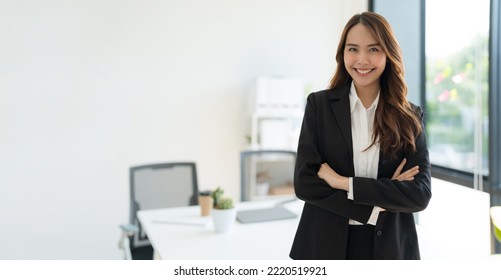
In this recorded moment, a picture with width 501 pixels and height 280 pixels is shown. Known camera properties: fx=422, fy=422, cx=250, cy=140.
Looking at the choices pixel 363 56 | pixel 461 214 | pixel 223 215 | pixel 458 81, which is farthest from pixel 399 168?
pixel 458 81

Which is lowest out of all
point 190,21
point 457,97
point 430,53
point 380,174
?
point 380,174

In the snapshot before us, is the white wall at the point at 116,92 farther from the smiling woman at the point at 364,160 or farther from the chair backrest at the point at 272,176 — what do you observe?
the smiling woman at the point at 364,160

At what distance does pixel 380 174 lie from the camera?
119cm

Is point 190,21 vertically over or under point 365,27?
over

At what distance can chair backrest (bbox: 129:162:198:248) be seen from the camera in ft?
7.80

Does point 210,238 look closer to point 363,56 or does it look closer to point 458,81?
point 363,56

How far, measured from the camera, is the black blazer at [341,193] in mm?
1121

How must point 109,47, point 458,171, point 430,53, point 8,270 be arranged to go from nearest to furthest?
point 8,270
point 458,171
point 430,53
point 109,47

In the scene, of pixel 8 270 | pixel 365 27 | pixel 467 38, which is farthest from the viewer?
pixel 467 38

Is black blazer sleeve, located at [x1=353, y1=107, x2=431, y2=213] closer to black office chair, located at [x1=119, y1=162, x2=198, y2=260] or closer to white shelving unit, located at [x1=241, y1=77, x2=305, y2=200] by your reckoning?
black office chair, located at [x1=119, y1=162, x2=198, y2=260]

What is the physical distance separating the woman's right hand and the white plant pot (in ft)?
2.65

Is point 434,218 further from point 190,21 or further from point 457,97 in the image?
point 190,21

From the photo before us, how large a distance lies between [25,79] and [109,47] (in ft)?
2.04

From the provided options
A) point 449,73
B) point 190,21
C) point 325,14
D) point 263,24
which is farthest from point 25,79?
point 449,73
